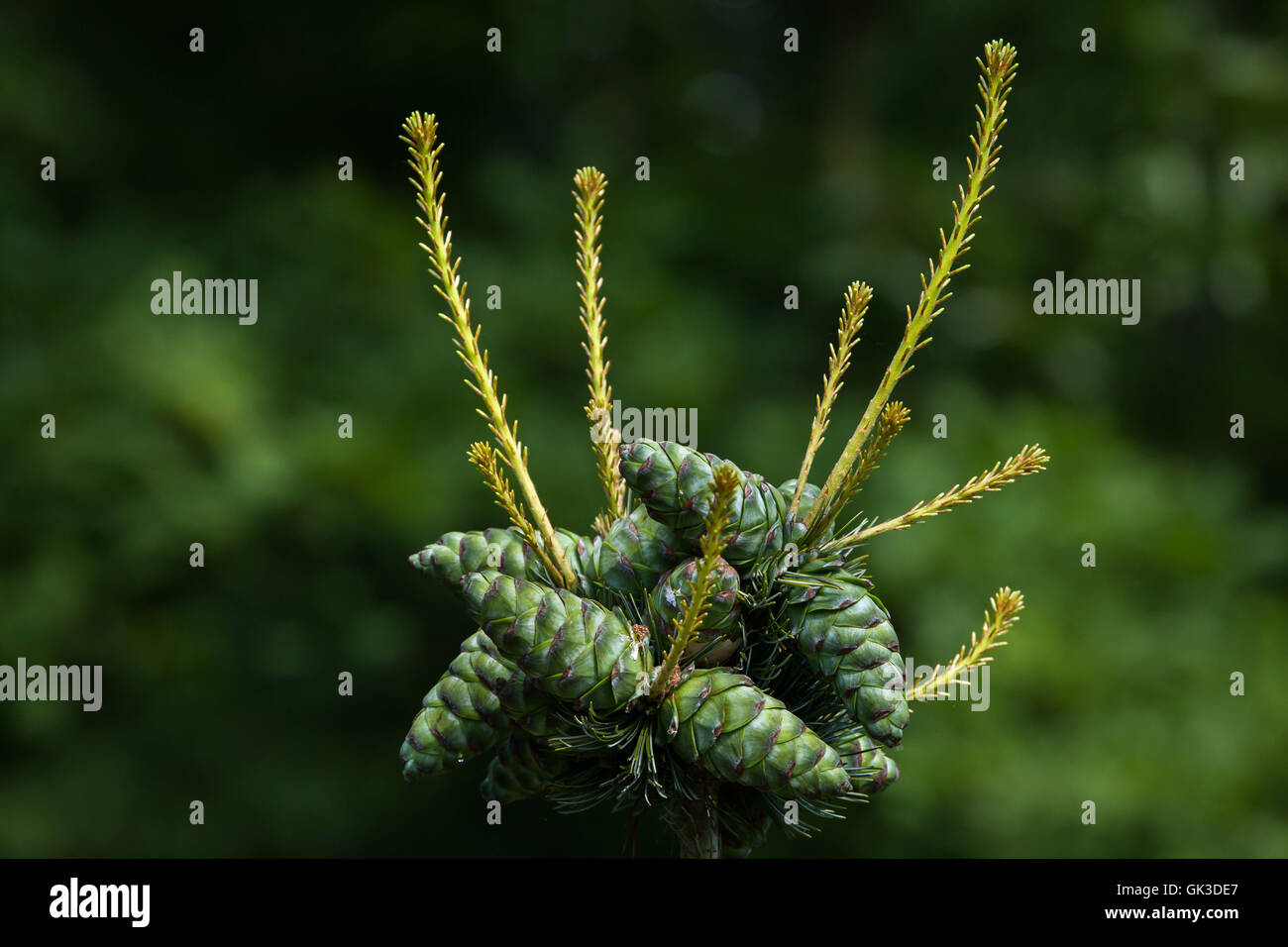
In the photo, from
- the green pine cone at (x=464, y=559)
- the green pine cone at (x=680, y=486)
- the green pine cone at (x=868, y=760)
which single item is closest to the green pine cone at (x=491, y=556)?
the green pine cone at (x=464, y=559)

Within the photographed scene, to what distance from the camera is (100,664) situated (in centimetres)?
388

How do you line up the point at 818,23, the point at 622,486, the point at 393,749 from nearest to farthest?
1. the point at 622,486
2. the point at 393,749
3. the point at 818,23

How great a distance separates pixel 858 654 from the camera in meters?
0.88

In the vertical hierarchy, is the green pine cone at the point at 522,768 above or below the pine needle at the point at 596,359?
below

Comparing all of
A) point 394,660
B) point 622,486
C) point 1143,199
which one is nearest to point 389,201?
point 394,660

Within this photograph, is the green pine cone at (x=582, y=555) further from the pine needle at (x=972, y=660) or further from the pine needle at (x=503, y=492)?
the pine needle at (x=972, y=660)

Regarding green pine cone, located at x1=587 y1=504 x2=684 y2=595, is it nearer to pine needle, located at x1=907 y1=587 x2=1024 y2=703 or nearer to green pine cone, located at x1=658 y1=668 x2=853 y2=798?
green pine cone, located at x1=658 y1=668 x2=853 y2=798

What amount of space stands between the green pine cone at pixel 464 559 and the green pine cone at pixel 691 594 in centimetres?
12

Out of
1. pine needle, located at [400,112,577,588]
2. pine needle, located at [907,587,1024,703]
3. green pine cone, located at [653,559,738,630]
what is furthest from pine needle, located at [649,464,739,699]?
pine needle, located at [907,587,1024,703]

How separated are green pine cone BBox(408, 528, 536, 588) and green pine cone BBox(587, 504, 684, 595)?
61 millimetres

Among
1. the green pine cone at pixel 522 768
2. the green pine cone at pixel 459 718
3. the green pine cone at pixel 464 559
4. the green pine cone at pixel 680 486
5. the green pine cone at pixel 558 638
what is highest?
the green pine cone at pixel 680 486

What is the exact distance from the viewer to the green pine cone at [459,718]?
3.06 feet

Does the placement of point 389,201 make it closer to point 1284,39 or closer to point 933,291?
point 1284,39

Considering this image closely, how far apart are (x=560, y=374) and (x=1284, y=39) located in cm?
262
